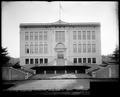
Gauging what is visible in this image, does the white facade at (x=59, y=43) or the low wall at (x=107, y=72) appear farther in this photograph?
the white facade at (x=59, y=43)

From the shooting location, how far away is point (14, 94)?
223cm

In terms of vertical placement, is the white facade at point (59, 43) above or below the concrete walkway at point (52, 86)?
above

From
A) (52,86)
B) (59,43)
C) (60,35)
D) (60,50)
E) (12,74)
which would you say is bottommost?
(52,86)

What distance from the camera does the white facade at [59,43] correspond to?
2855cm

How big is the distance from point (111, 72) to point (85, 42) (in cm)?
1407

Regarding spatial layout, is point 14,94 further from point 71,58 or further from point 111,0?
point 71,58

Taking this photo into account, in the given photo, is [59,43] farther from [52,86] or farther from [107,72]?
[52,86]

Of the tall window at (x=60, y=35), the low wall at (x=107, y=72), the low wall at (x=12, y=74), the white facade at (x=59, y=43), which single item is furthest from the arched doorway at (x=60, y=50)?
the low wall at (x=12, y=74)

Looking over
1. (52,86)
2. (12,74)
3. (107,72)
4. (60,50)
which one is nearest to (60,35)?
(60,50)

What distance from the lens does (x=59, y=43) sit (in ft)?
95.5

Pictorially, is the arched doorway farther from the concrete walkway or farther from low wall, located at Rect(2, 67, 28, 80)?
the concrete walkway

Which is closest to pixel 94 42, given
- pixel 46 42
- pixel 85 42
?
pixel 85 42

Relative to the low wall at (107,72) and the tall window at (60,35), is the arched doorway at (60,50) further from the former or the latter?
the low wall at (107,72)

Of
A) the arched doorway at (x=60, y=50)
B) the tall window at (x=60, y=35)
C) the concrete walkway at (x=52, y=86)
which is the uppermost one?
the tall window at (x=60, y=35)
